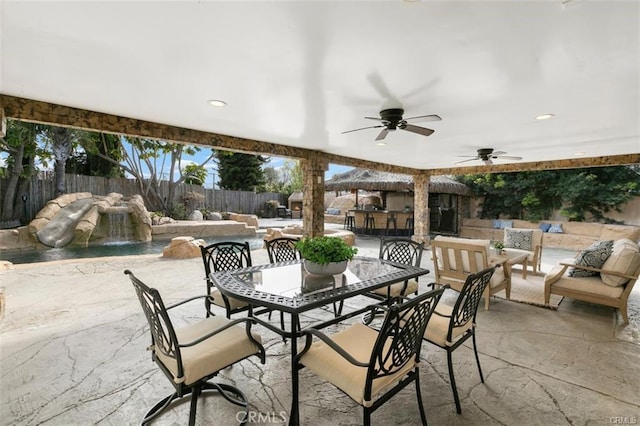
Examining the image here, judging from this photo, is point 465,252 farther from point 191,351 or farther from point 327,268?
point 191,351

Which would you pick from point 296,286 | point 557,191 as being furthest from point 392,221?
point 296,286

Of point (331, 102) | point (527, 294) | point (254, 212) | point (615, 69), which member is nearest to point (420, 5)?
point (331, 102)

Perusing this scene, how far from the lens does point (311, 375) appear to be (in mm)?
2227

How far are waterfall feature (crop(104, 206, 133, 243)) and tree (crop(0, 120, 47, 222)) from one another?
262 cm

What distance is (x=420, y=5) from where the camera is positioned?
157 centimetres

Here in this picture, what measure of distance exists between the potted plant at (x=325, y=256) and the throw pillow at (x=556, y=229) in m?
9.30

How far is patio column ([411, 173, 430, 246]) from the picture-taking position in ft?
28.0

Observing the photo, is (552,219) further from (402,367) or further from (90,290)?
(90,290)

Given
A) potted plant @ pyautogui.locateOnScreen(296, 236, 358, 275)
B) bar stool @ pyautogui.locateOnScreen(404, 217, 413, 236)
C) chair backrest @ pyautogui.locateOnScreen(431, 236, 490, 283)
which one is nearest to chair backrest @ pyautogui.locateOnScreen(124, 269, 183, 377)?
potted plant @ pyautogui.locateOnScreen(296, 236, 358, 275)

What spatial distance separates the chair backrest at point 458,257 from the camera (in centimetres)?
348

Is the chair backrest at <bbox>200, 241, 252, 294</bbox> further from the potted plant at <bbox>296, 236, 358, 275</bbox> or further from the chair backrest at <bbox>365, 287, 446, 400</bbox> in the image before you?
the chair backrest at <bbox>365, 287, 446, 400</bbox>

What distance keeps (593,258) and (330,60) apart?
3.74 m

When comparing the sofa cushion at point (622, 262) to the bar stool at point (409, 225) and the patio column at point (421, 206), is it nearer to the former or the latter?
the patio column at point (421, 206)

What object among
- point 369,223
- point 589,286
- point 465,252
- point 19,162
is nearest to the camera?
point 589,286
